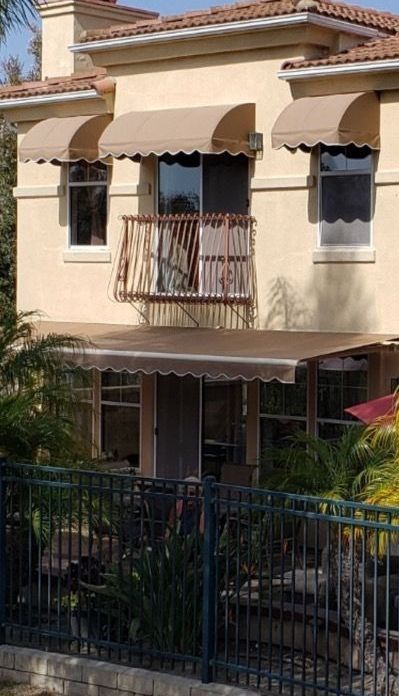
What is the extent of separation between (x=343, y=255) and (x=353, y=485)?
7.33 meters

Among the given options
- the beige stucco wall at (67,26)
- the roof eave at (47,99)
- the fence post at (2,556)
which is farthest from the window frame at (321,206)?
the fence post at (2,556)

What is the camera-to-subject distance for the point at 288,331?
19.9m

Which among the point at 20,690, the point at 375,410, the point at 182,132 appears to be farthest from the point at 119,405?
the point at 20,690

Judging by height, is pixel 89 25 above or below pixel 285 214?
above

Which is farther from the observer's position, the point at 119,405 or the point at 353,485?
the point at 119,405

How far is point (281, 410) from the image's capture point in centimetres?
2044

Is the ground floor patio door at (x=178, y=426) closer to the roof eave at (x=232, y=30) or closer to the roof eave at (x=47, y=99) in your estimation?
the roof eave at (x=47, y=99)

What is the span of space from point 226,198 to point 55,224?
365cm

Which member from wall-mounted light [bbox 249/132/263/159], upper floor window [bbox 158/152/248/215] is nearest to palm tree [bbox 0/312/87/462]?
wall-mounted light [bbox 249/132/263/159]

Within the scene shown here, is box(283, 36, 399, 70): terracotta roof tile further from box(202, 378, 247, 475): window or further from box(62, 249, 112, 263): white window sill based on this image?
box(202, 378, 247, 475): window

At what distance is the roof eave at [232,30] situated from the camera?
62.8 ft

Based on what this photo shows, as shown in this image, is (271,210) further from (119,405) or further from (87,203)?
(119,405)

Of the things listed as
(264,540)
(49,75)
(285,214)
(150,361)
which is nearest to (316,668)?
(264,540)

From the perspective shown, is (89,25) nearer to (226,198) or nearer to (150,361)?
(226,198)
